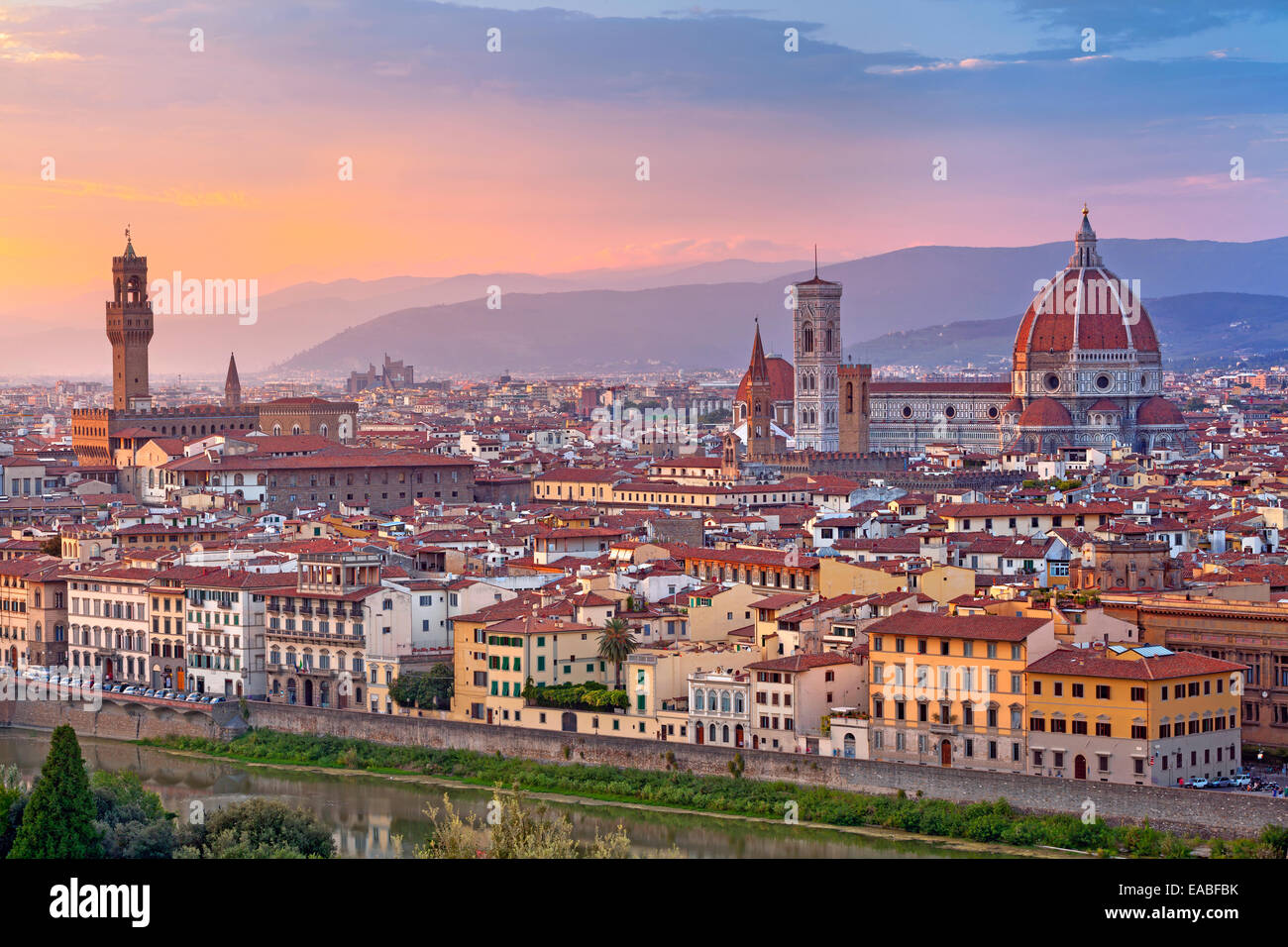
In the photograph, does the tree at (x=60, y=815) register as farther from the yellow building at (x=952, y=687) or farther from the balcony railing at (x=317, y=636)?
the balcony railing at (x=317, y=636)

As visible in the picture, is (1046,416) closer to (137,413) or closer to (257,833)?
(137,413)

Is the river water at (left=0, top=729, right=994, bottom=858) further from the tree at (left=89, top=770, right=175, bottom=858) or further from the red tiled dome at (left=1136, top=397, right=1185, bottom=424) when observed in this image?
A: the red tiled dome at (left=1136, top=397, right=1185, bottom=424)

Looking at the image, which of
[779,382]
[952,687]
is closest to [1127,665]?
[952,687]

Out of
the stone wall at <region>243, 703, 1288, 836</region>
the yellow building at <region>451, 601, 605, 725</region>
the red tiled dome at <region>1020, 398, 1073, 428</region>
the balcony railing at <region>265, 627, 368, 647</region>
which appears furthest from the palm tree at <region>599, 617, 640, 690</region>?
the red tiled dome at <region>1020, 398, 1073, 428</region>

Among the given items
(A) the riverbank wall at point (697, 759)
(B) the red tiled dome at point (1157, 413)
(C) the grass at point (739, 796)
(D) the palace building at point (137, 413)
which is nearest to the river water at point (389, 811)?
(C) the grass at point (739, 796)
